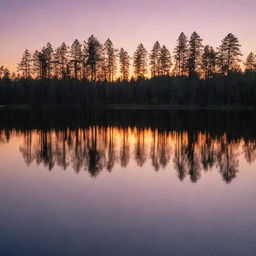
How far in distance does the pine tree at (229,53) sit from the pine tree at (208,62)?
172 centimetres

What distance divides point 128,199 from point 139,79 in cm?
6675

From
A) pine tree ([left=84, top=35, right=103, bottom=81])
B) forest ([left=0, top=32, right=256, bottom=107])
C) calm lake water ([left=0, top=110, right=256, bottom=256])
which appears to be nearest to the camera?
calm lake water ([left=0, top=110, right=256, bottom=256])

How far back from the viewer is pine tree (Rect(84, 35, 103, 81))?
7900cm

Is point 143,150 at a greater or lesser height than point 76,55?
lesser

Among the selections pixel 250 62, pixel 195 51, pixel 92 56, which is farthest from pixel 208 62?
pixel 92 56

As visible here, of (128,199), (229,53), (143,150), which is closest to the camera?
(128,199)

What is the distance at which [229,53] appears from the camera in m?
73.6

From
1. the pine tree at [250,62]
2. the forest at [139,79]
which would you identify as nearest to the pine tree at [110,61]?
the forest at [139,79]

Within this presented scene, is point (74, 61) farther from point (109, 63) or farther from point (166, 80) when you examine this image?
point (166, 80)

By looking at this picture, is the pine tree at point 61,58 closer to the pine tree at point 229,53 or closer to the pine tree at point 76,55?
the pine tree at point 76,55

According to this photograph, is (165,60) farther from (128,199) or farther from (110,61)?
(128,199)

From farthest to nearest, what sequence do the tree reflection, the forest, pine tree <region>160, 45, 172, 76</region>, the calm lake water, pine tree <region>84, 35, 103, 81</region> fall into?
pine tree <region>160, 45, 172, 76</region> → pine tree <region>84, 35, 103, 81</region> → the forest → the tree reflection → the calm lake water

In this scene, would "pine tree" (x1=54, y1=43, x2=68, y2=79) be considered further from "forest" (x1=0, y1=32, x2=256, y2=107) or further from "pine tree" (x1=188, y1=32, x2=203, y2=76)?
"pine tree" (x1=188, y1=32, x2=203, y2=76)

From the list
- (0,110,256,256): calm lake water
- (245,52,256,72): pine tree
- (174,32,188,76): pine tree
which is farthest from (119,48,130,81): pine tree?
(0,110,256,256): calm lake water
